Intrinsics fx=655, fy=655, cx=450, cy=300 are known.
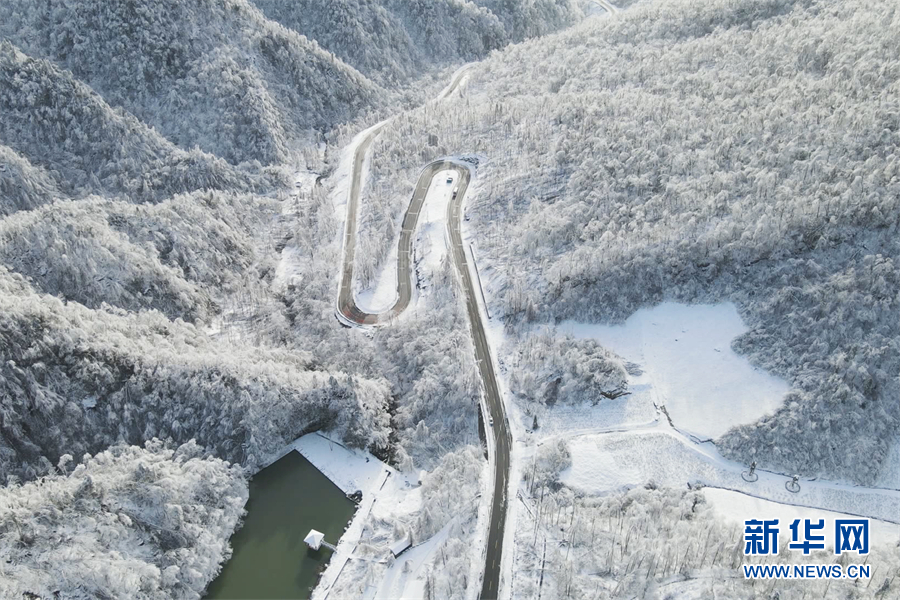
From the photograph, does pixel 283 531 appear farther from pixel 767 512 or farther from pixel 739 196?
pixel 739 196

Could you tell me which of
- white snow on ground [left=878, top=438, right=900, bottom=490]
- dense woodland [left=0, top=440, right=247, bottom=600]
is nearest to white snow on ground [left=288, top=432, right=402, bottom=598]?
dense woodland [left=0, top=440, right=247, bottom=600]

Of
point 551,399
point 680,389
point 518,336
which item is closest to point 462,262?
point 518,336

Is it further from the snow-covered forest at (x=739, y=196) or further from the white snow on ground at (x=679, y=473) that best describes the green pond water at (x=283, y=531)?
the snow-covered forest at (x=739, y=196)

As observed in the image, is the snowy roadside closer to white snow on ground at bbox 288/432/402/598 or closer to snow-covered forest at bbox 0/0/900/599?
snow-covered forest at bbox 0/0/900/599

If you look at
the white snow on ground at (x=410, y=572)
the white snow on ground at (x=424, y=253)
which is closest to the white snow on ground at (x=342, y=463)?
the white snow on ground at (x=410, y=572)

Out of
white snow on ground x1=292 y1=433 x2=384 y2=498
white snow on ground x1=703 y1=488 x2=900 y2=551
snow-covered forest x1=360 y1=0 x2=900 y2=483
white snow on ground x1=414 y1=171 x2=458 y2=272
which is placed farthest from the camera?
white snow on ground x1=414 y1=171 x2=458 y2=272
